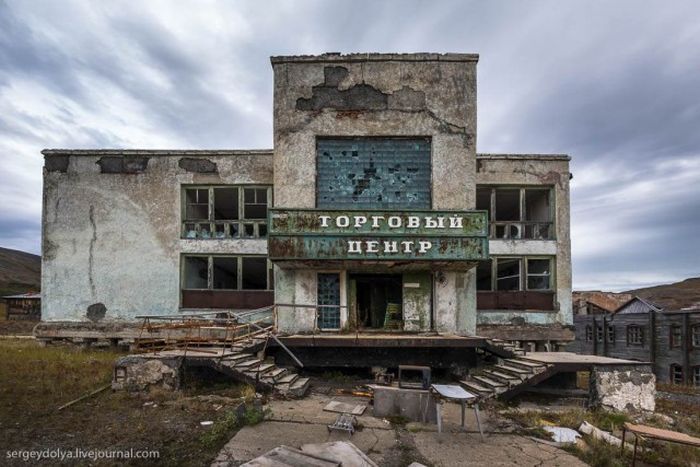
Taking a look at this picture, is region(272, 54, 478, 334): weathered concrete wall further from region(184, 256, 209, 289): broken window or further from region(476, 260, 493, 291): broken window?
region(476, 260, 493, 291): broken window

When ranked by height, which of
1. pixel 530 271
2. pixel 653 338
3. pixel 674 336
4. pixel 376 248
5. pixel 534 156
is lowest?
pixel 653 338

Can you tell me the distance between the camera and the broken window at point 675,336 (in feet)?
79.4

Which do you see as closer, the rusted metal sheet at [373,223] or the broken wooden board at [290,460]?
the broken wooden board at [290,460]

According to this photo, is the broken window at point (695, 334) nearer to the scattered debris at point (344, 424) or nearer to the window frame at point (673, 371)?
the window frame at point (673, 371)

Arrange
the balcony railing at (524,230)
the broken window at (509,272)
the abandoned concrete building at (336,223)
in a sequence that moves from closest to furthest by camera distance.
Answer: the abandoned concrete building at (336,223) → the balcony railing at (524,230) → the broken window at (509,272)

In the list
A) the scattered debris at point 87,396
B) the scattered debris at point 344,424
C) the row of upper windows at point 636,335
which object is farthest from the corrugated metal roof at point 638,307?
the scattered debris at point 87,396

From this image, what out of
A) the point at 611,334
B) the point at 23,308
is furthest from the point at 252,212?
the point at 23,308

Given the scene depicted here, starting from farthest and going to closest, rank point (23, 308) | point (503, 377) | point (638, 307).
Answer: point (23, 308), point (638, 307), point (503, 377)

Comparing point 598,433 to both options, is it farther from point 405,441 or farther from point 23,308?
point 23,308

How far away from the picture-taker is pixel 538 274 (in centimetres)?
1911

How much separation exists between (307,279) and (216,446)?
290 inches

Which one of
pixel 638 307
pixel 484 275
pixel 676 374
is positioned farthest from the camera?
pixel 638 307

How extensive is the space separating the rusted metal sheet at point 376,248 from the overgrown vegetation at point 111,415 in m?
4.05

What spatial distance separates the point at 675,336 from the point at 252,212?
24.9m
